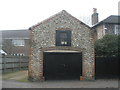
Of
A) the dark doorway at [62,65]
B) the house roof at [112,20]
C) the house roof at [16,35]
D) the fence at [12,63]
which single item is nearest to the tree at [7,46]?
the house roof at [16,35]

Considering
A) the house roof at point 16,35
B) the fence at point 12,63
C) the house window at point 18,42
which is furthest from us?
the house roof at point 16,35

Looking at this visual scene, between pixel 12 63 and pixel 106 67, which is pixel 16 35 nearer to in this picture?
pixel 12 63

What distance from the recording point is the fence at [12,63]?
2359 cm

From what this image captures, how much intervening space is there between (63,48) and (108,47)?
4554 millimetres

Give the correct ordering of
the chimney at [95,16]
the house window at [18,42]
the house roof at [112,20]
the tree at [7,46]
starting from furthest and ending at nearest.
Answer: the house window at [18,42], the tree at [7,46], the chimney at [95,16], the house roof at [112,20]

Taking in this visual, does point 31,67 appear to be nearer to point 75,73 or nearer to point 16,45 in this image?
point 75,73

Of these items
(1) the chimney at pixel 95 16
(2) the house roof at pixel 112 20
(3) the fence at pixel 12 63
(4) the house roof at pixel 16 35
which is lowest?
(3) the fence at pixel 12 63

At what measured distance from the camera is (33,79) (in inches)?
734

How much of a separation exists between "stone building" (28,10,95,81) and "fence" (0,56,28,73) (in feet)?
19.6

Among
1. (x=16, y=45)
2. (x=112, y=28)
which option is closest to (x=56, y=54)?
(x=112, y=28)

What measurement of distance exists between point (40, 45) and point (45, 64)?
1.74 metres

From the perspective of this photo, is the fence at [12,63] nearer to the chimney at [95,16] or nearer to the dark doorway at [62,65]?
the dark doorway at [62,65]

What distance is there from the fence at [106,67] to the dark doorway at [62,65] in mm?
2175

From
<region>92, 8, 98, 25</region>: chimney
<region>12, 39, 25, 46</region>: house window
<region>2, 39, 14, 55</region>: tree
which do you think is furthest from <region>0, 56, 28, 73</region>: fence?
<region>12, 39, 25, 46</region>: house window
